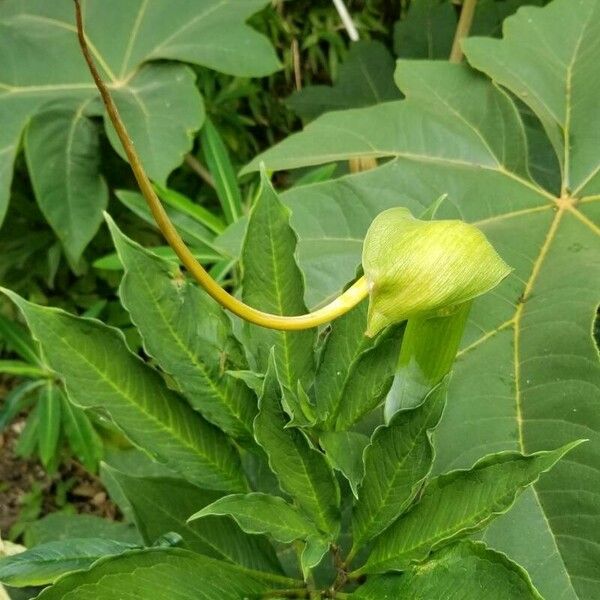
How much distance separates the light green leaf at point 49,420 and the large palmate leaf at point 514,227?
51 centimetres

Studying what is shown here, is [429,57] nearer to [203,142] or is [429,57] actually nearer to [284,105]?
[284,105]

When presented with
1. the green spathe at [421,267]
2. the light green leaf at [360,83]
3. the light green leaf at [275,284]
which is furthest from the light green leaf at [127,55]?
the green spathe at [421,267]

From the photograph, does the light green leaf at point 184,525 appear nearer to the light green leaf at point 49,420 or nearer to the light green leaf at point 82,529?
the light green leaf at point 82,529

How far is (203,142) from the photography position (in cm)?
109

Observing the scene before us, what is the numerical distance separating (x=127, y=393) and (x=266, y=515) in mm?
120

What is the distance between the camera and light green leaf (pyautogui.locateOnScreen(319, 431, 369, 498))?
1.74 feet

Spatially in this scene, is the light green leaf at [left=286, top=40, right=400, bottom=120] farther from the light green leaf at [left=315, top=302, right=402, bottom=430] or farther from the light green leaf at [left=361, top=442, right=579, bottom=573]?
the light green leaf at [left=361, top=442, right=579, bottom=573]

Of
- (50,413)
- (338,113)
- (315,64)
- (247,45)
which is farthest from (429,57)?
(50,413)

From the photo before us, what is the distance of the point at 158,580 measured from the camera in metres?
0.48

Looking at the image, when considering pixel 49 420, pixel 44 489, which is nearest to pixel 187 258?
pixel 49 420

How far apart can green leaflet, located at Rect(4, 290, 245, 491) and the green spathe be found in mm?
155

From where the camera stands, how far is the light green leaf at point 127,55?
0.95 metres

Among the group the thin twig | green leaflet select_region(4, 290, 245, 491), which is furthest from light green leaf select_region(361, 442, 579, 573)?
the thin twig

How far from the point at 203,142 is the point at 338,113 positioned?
0.31 metres
